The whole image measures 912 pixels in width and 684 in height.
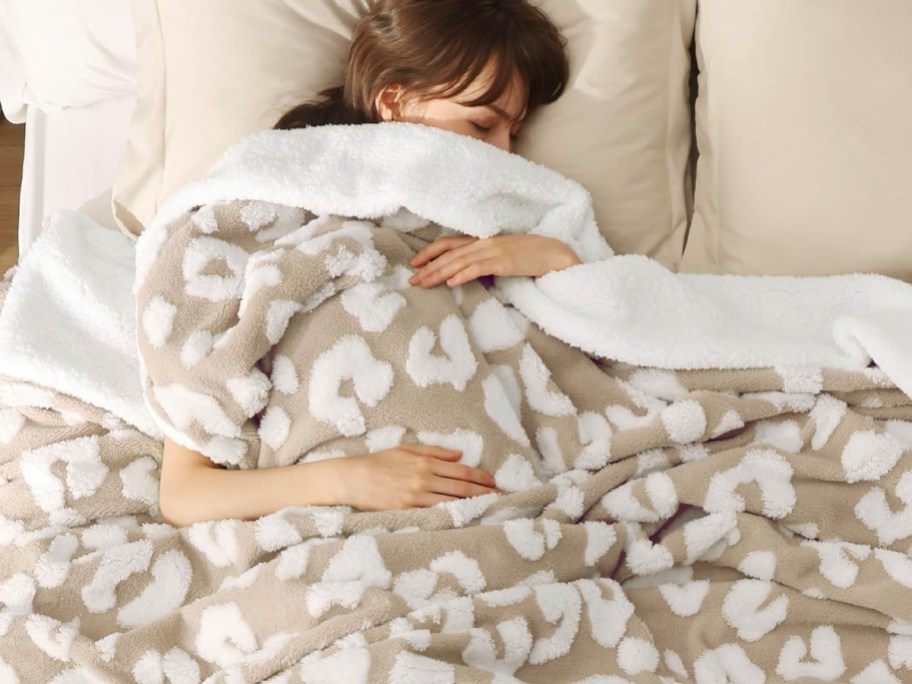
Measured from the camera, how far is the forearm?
0.93 meters

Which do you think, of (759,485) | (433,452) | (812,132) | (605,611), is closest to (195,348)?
(433,452)

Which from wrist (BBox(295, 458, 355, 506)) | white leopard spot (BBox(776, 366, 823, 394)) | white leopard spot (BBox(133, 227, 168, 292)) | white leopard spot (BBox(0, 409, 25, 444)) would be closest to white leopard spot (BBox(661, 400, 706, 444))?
white leopard spot (BBox(776, 366, 823, 394))

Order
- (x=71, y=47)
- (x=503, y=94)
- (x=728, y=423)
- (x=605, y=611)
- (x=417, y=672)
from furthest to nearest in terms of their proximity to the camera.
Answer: (x=71, y=47), (x=503, y=94), (x=728, y=423), (x=605, y=611), (x=417, y=672)

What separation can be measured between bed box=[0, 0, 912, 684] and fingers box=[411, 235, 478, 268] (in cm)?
3

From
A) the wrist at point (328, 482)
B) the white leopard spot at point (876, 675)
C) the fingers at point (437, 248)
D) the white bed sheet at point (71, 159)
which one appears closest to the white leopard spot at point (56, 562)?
the wrist at point (328, 482)

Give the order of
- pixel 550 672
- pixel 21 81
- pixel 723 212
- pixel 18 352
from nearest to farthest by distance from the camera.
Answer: pixel 550 672, pixel 18 352, pixel 723 212, pixel 21 81

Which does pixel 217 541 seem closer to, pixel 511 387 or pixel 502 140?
pixel 511 387

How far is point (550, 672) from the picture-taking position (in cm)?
87

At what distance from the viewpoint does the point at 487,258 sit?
1.03 meters

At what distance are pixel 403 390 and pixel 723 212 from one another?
1.55 ft

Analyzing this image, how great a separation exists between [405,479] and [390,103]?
458 millimetres

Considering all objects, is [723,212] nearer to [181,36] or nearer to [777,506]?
[777,506]

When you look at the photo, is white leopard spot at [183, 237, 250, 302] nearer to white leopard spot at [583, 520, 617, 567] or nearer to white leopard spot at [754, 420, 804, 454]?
white leopard spot at [583, 520, 617, 567]

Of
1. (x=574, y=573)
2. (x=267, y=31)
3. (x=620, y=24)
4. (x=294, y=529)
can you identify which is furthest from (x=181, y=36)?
(x=574, y=573)
